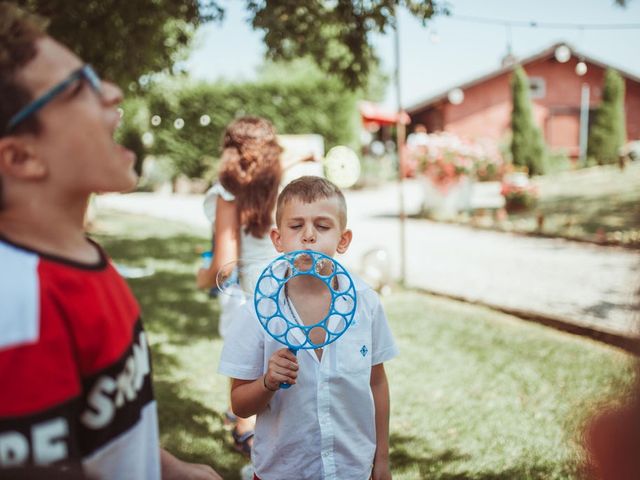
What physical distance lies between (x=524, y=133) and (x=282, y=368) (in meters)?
22.3

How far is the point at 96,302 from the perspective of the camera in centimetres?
106

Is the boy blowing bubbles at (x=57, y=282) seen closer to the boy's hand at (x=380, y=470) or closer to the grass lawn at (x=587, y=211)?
the boy's hand at (x=380, y=470)

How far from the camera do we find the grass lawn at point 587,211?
10.5m

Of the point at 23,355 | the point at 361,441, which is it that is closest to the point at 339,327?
the point at 361,441

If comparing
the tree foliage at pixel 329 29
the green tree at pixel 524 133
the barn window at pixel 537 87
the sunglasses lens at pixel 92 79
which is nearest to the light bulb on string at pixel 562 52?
the green tree at pixel 524 133

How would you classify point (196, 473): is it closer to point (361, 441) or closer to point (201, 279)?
point (361, 441)

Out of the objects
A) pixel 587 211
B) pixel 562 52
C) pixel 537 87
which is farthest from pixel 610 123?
pixel 562 52

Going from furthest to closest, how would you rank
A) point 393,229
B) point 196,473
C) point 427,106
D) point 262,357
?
point 427,106
point 393,229
point 262,357
point 196,473

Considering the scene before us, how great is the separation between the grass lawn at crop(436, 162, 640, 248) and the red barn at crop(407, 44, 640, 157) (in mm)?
8940

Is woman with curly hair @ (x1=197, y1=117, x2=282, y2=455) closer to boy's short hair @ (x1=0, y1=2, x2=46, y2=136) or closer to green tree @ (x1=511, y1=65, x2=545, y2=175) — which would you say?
boy's short hair @ (x1=0, y1=2, x2=46, y2=136)

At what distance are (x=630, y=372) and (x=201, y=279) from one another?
2396mm

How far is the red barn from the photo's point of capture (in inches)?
1046

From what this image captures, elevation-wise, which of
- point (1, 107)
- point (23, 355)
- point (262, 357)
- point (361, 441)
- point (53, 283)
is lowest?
point (361, 441)

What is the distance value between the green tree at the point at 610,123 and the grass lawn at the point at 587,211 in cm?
489
